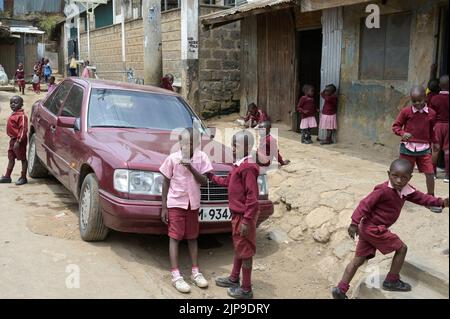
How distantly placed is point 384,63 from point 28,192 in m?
5.99

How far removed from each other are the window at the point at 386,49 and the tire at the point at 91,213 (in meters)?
5.51

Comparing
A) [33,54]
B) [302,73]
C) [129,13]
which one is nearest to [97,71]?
[129,13]

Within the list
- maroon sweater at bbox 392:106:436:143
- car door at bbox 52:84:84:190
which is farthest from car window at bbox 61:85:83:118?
maroon sweater at bbox 392:106:436:143

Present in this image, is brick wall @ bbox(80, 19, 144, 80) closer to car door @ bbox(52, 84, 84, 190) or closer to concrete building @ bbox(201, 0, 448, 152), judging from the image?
concrete building @ bbox(201, 0, 448, 152)

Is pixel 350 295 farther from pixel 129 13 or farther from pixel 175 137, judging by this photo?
pixel 129 13

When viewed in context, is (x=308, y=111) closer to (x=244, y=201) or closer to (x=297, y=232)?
(x=297, y=232)

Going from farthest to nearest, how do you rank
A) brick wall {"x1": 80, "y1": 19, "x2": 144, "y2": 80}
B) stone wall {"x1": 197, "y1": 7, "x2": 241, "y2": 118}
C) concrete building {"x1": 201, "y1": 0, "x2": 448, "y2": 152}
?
brick wall {"x1": 80, "y1": 19, "x2": 144, "y2": 80} → stone wall {"x1": 197, "y1": 7, "x2": 241, "y2": 118} → concrete building {"x1": 201, "y1": 0, "x2": 448, "y2": 152}

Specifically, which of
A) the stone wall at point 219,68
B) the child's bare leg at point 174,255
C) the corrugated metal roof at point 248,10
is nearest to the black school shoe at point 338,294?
the child's bare leg at point 174,255

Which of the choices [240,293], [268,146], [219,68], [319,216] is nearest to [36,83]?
[219,68]

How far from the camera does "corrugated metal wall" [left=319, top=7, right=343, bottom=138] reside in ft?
30.7

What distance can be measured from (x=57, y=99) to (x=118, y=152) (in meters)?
2.62

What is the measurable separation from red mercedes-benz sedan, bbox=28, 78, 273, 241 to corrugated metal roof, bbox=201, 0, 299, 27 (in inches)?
154

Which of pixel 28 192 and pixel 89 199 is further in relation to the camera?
pixel 28 192

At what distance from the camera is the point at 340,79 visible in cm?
941
